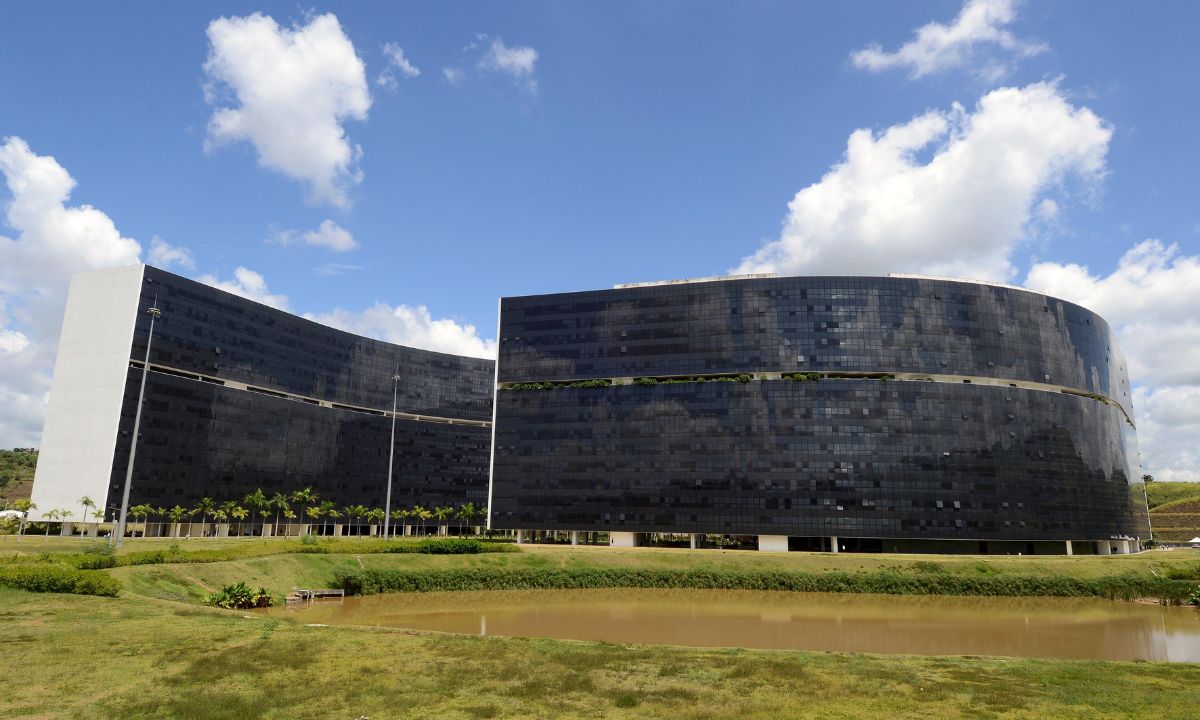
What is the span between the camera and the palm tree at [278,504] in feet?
488

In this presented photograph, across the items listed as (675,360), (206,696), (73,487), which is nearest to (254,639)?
(206,696)

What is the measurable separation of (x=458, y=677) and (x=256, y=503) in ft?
432

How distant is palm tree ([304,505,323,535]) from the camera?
15250 centimetres

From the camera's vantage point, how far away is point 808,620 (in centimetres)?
6325

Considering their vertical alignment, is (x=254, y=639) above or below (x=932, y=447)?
below

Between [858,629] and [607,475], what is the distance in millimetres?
74585

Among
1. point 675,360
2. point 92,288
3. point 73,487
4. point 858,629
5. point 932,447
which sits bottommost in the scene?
point 858,629

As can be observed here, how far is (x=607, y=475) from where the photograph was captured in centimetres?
12900

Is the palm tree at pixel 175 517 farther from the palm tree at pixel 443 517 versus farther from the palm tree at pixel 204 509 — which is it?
the palm tree at pixel 443 517

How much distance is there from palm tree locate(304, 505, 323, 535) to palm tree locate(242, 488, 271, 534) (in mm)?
8950

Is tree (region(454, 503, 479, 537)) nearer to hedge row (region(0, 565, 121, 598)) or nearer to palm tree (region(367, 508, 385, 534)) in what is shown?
palm tree (region(367, 508, 385, 534))

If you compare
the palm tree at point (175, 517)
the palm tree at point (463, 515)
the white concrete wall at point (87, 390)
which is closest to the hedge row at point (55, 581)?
the white concrete wall at point (87, 390)

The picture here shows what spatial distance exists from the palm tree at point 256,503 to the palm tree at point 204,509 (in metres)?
6.58

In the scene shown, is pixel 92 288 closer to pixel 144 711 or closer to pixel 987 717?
pixel 144 711
